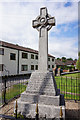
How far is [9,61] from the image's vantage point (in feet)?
57.2

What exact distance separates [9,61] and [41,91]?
1573 cm

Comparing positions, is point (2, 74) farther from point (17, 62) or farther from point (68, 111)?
point (68, 111)

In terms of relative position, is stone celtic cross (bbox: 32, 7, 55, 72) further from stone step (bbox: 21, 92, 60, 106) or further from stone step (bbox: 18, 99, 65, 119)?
stone step (bbox: 18, 99, 65, 119)

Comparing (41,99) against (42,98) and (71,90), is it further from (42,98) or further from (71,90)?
(71,90)

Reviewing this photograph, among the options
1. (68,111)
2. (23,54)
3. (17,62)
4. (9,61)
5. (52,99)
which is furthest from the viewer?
(23,54)

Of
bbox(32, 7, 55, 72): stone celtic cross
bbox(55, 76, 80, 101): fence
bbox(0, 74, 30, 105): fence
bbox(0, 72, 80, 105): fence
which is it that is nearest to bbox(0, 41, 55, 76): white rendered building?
bbox(0, 74, 30, 105): fence

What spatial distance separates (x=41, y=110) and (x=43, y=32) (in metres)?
2.99

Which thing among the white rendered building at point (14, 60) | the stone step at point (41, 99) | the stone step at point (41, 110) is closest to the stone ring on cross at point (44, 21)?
the stone step at point (41, 99)

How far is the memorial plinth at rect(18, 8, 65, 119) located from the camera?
113 inches

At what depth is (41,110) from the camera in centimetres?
287

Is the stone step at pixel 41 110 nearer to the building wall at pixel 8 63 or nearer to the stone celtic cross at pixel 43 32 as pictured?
the stone celtic cross at pixel 43 32

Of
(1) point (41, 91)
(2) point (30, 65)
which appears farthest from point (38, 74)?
(2) point (30, 65)

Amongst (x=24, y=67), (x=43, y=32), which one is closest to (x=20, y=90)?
(x=43, y=32)

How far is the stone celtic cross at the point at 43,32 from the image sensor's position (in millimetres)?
3432
